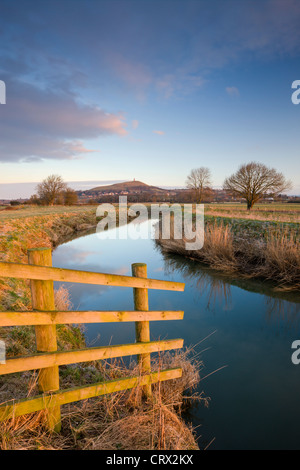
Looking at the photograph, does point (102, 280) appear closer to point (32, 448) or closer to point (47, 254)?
point (47, 254)

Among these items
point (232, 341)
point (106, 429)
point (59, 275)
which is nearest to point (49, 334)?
point (59, 275)

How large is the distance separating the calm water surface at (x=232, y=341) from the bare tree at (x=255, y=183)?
3081cm

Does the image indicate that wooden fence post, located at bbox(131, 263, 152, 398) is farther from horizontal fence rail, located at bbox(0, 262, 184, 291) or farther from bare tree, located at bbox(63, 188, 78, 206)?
bare tree, located at bbox(63, 188, 78, 206)

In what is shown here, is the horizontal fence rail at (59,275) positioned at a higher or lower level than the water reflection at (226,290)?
higher

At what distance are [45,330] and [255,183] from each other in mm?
41819

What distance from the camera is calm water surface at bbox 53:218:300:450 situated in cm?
378

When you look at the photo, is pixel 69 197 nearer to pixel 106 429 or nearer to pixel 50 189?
pixel 50 189

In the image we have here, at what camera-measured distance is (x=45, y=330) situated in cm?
248

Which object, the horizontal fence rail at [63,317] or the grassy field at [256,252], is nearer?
the horizontal fence rail at [63,317]

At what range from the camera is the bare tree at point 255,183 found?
3866 cm

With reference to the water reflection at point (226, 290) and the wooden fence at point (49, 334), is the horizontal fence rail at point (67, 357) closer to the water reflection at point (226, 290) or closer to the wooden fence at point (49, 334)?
the wooden fence at point (49, 334)

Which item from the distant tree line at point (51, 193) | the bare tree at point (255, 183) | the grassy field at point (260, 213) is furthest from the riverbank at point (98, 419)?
the distant tree line at point (51, 193)

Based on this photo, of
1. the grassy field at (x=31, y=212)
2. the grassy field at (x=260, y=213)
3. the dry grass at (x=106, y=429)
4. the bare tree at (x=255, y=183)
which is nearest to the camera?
the dry grass at (x=106, y=429)

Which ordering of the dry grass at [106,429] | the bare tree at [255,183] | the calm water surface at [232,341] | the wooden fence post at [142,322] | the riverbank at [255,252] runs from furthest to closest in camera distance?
the bare tree at [255,183] < the riverbank at [255,252] < the calm water surface at [232,341] < the wooden fence post at [142,322] < the dry grass at [106,429]
